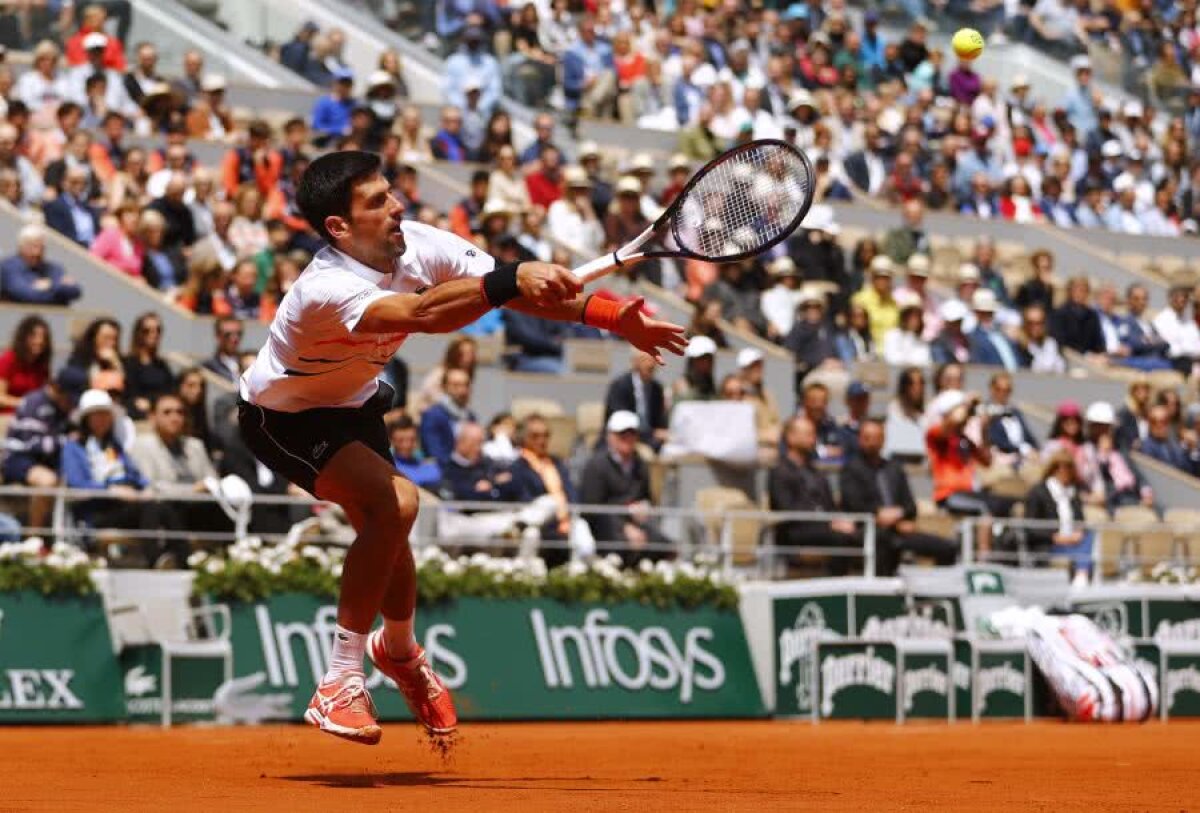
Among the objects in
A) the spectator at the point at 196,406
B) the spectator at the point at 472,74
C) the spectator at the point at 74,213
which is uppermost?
the spectator at the point at 472,74

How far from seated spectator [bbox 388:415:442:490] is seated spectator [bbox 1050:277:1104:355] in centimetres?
998

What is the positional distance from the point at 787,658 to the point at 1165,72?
19.3 m

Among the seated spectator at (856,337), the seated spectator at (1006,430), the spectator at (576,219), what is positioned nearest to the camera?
the seated spectator at (1006,430)

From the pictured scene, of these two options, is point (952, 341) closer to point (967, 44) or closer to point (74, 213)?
point (74, 213)

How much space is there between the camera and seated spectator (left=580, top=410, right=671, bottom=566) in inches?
642

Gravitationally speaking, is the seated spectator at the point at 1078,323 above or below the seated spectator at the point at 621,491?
above

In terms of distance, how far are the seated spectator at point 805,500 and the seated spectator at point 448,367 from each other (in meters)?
2.46

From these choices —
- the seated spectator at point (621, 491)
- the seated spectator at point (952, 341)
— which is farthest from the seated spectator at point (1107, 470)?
the seated spectator at point (621, 491)

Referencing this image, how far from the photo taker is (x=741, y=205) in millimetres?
8984

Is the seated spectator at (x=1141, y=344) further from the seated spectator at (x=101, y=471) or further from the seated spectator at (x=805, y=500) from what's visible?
the seated spectator at (x=101, y=471)

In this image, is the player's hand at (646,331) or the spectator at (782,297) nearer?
the player's hand at (646,331)

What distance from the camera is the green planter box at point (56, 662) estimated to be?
45.0 feet

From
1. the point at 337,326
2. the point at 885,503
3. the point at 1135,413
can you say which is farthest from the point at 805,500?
the point at 337,326

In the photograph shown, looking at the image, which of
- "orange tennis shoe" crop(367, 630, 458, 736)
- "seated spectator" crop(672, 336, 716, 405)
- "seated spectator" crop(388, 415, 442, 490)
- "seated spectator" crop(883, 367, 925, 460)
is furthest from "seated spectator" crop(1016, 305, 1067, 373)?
"orange tennis shoe" crop(367, 630, 458, 736)
